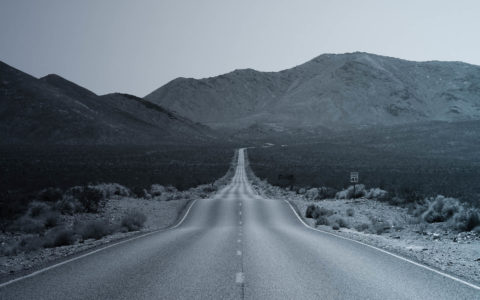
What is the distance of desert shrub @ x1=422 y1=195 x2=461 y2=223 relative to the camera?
67.2 ft

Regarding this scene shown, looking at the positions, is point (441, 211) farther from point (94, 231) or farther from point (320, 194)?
point (320, 194)

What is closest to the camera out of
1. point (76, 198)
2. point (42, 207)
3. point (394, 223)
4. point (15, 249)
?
point (15, 249)

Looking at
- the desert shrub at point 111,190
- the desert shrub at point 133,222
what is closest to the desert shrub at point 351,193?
the desert shrub at point 111,190

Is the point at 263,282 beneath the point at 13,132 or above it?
beneath

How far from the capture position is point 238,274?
973 cm

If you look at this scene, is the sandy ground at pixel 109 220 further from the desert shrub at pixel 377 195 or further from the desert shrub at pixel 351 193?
the desert shrub at pixel 377 195

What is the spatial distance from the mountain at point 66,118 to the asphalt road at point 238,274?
126991 millimetres

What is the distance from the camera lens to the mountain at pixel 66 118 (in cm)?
13650

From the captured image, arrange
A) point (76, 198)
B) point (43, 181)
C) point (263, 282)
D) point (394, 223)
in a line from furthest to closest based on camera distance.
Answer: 1. point (43, 181)
2. point (76, 198)
3. point (394, 223)
4. point (263, 282)

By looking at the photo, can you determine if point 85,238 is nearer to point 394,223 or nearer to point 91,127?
point 394,223

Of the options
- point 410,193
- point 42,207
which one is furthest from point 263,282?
point 410,193

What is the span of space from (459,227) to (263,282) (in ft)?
41.5

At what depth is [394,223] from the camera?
2227 cm

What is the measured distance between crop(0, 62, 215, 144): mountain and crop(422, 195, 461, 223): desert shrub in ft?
406
